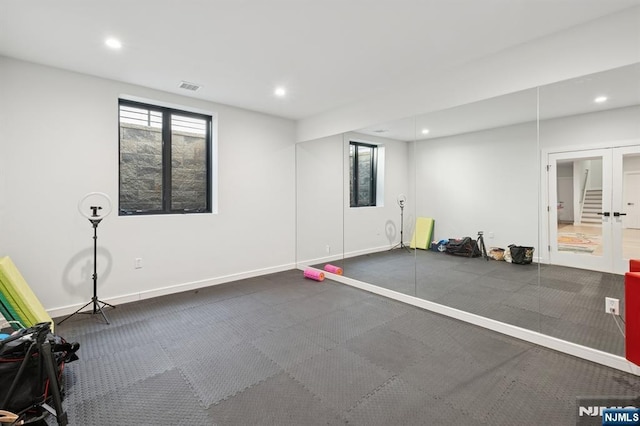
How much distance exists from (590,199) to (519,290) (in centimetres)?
110

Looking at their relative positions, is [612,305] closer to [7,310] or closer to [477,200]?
[477,200]

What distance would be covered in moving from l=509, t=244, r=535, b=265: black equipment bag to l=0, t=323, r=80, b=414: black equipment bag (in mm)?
3842

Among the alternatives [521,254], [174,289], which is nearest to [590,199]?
[521,254]

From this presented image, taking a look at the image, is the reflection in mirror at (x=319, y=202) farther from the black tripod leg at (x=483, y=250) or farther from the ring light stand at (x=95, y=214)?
the ring light stand at (x=95, y=214)

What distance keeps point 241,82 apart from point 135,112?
60.2 inches

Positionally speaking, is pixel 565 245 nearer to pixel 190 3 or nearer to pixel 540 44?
pixel 540 44

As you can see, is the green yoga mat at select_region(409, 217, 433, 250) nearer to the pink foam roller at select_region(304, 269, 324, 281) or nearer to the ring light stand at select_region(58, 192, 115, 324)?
the pink foam roller at select_region(304, 269, 324, 281)

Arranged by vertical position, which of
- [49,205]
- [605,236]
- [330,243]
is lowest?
[330,243]

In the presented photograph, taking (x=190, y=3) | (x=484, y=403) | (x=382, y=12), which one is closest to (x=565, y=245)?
(x=484, y=403)

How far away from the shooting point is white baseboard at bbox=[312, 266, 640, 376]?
7.58ft

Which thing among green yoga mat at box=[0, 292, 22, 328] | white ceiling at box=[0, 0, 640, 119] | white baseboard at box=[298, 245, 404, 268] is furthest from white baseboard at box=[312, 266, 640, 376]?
green yoga mat at box=[0, 292, 22, 328]

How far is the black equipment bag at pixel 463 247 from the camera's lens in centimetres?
344

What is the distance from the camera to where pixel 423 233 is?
3.78 metres

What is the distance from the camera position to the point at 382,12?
2314 mm
